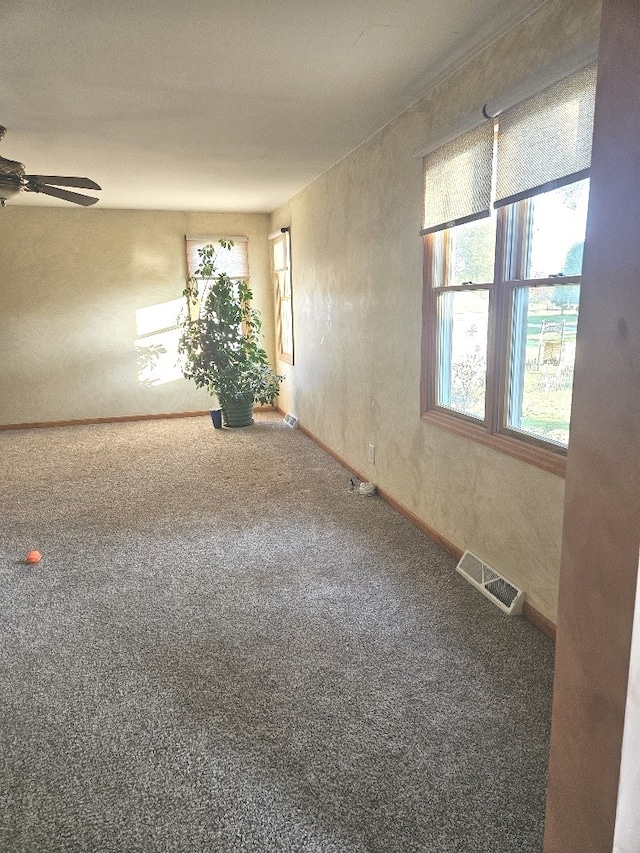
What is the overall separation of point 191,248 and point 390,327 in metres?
3.90

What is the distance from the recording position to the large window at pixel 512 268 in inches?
80.4

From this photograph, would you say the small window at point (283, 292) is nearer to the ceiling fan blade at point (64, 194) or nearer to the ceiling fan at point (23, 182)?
the ceiling fan blade at point (64, 194)

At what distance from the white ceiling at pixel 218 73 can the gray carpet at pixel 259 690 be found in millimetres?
2387

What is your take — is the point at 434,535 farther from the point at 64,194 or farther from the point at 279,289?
the point at 279,289

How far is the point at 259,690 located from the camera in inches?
78.0

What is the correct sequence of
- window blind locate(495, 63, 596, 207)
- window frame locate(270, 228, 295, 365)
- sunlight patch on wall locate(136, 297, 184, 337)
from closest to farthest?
window blind locate(495, 63, 596, 207)
window frame locate(270, 228, 295, 365)
sunlight patch on wall locate(136, 297, 184, 337)

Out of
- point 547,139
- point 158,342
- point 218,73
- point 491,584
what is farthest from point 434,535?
point 158,342

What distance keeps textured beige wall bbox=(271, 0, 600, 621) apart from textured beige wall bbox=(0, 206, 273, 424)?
71.0 inches

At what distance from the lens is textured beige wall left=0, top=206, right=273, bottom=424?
6.08 meters

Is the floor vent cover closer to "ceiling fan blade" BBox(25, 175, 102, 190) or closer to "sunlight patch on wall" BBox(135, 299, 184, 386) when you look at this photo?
"ceiling fan blade" BBox(25, 175, 102, 190)

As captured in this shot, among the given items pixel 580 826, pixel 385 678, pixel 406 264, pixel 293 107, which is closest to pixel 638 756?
pixel 580 826

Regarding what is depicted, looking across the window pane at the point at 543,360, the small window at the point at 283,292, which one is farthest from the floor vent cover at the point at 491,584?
the small window at the point at 283,292

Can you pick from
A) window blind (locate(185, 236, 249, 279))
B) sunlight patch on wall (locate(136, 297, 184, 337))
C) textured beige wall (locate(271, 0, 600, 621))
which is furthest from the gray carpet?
window blind (locate(185, 236, 249, 279))

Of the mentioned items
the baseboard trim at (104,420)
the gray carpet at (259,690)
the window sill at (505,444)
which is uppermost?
the window sill at (505,444)
